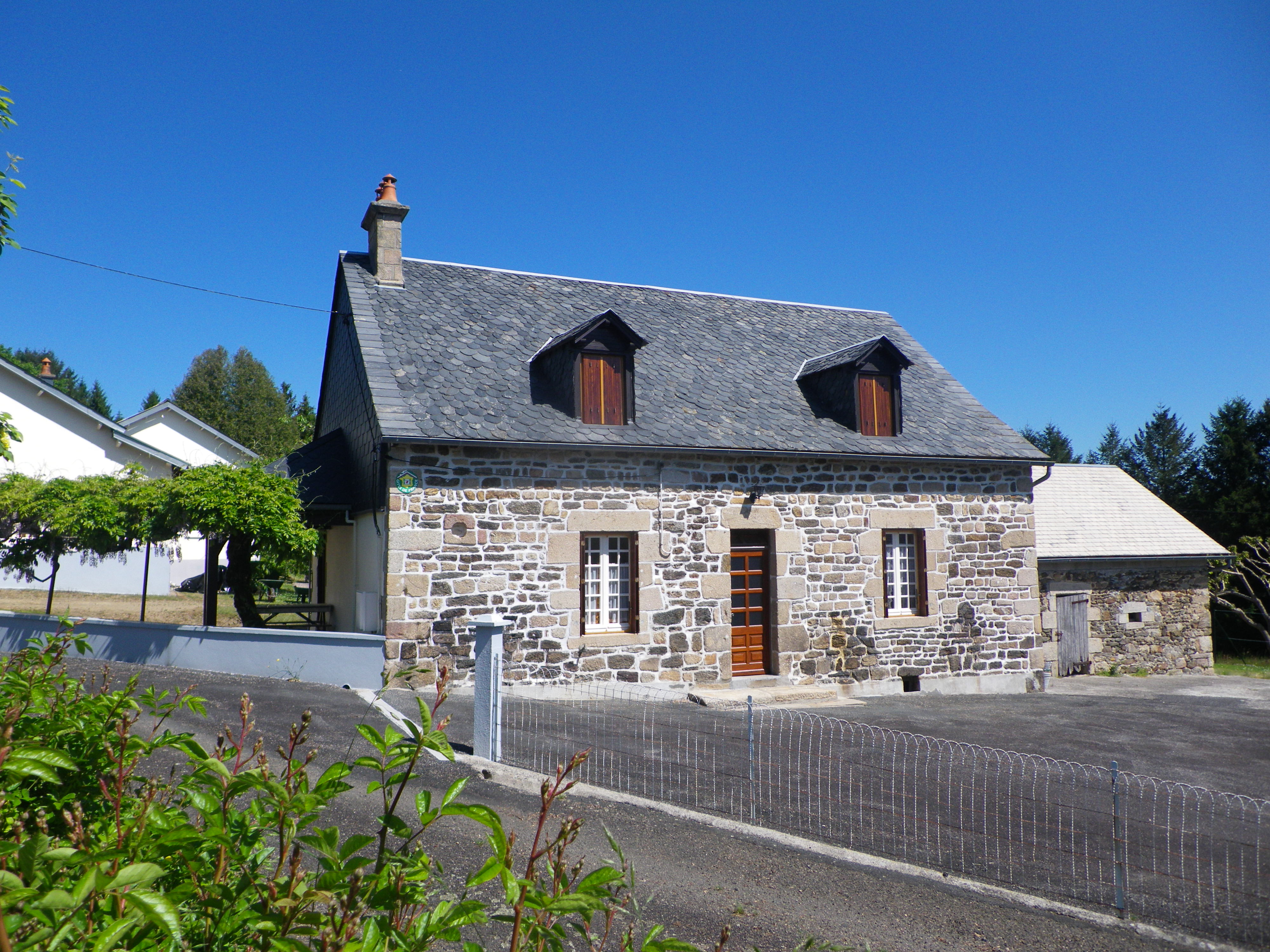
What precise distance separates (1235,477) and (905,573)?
70.0 ft

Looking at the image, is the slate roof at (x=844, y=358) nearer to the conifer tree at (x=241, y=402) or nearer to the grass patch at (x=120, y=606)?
the grass patch at (x=120, y=606)

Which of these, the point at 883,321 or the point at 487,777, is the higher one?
the point at 883,321

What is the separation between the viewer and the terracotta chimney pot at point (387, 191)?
43.4 ft

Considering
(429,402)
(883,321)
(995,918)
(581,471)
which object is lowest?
(995,918)

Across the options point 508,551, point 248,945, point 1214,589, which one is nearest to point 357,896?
point 248,945

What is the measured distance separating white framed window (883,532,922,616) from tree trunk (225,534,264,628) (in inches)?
393

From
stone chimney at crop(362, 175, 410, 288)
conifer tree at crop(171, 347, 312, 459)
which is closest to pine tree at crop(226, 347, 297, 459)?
conifer tree at crop(171, 347, 312, 459)

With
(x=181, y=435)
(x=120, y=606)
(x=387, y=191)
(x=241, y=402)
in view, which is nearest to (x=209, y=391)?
(x=241, y=402)

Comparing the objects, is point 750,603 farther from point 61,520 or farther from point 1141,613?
point 1141,613

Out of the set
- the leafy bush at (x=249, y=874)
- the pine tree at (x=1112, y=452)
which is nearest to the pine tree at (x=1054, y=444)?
the pine tree at (x=1112, y=452)

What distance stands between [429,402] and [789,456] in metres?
5.51

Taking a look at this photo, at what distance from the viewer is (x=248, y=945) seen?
5.03 feet

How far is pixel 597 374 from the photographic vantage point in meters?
12.0

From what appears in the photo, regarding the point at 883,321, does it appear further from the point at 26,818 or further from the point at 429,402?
the point at 26,818
